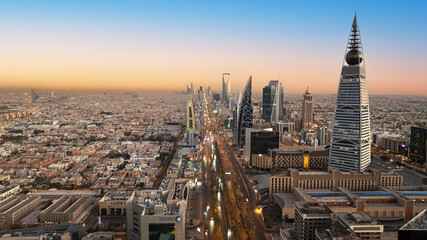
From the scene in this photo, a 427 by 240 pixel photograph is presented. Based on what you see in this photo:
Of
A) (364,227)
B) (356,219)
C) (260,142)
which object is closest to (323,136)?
(260,142)

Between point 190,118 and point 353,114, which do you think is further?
A: point 190,118

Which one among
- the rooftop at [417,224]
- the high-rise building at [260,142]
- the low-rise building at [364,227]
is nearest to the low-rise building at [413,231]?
the rooftop at [417,224]

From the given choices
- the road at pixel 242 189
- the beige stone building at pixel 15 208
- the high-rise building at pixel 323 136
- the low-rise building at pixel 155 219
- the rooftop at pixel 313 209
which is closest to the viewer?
the low-rise building at pixel 155 219

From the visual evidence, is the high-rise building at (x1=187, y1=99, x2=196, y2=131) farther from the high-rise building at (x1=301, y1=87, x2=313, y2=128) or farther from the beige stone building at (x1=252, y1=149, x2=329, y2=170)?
the high-rise building at (x1=301, y1=87, x2=313, y2=128)

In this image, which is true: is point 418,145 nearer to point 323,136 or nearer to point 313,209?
point 323,136

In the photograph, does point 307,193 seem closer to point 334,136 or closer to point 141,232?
point 334,136

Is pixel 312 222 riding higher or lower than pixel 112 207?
higher

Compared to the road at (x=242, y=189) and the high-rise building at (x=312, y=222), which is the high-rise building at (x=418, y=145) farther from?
A: the high-rise building at (x=312, y=222)
